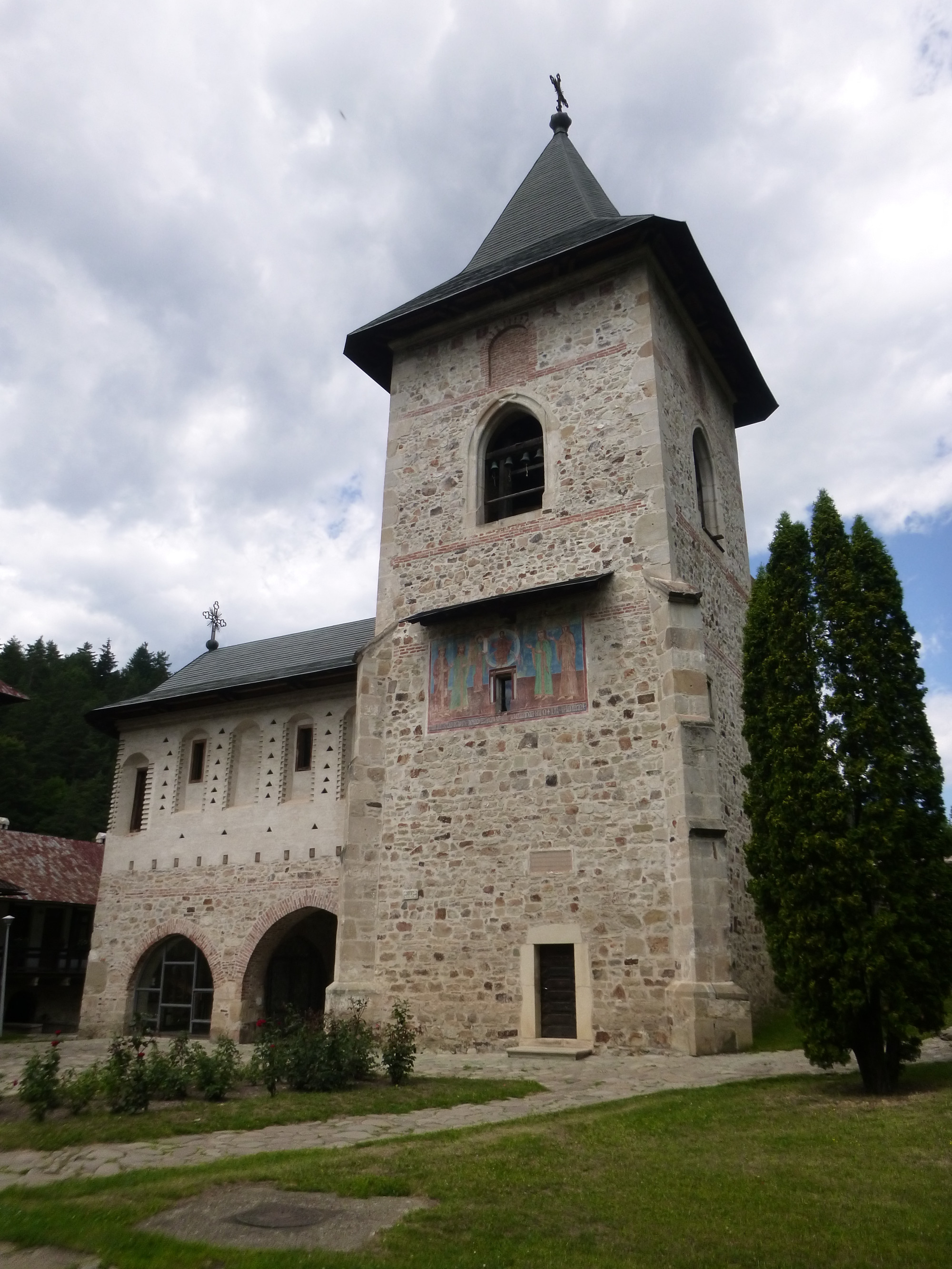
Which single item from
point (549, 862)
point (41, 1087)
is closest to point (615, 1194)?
point (41, 1087)

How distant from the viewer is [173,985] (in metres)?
17.6

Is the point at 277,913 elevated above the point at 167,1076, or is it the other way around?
the point at 277,913

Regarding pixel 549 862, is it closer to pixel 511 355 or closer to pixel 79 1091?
pixel 79 1091

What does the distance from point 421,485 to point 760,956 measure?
8.15m

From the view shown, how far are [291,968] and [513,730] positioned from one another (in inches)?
310

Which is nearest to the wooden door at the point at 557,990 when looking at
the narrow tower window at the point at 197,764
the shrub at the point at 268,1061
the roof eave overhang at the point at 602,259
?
the shrub at the point at 268,1061

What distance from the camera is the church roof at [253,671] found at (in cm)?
1675

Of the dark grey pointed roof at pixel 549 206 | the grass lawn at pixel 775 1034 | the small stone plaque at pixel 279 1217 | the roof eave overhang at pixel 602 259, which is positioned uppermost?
the dark grey pointed roof at pixel 549 206

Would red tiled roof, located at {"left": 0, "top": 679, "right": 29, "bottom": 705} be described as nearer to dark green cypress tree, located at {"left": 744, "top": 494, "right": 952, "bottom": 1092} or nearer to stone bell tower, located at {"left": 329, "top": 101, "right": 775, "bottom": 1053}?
stone bell tower, located at {"left": 329, "top": 101, "right": 775, "bottom": 1053}

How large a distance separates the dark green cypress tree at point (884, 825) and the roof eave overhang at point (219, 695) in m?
8.88

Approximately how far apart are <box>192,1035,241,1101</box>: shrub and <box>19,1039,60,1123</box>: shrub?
1.06 m

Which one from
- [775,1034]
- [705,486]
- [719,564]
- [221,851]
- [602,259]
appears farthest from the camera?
[221,851]

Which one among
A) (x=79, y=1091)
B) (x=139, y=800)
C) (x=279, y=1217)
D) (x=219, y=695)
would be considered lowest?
(x=279, y=1217)

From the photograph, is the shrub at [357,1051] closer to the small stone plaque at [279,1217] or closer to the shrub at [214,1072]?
the shrub at [214,1072]
